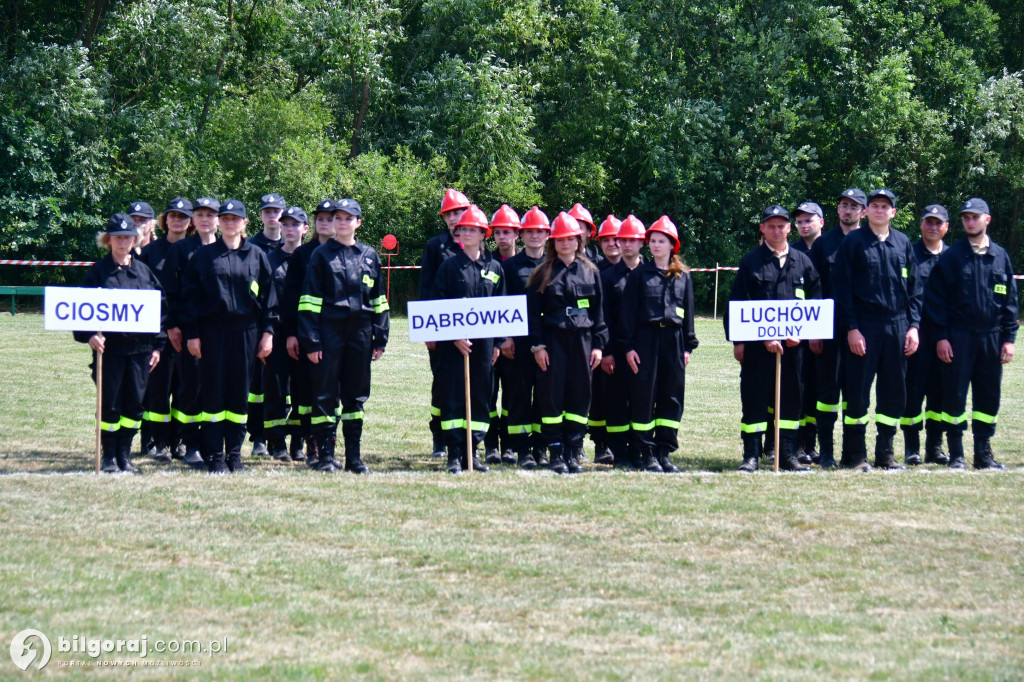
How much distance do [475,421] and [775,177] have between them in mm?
30522

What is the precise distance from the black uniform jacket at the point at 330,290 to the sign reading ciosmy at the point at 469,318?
0.39 m

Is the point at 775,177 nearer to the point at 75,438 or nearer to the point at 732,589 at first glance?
the point at 75,438

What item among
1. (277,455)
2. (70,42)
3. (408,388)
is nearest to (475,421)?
(277,455)

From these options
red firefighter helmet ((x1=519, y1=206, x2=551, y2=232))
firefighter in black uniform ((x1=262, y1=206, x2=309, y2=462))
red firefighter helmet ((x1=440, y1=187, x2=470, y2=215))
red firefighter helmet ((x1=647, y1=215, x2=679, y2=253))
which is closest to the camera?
red firefighter helmet ((x1=647, y1=215, x2=679, y2=253))

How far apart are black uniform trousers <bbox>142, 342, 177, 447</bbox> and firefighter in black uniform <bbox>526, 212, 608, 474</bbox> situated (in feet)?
10.7

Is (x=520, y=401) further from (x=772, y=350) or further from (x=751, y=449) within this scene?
(x=772, y=350)

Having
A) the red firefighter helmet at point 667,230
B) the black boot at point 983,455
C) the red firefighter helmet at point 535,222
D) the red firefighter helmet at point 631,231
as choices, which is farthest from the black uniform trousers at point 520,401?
the black boot at point 983,455

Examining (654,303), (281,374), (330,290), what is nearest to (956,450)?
(654,303)

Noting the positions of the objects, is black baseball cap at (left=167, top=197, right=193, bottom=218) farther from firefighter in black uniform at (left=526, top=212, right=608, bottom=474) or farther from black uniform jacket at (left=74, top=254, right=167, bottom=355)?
firefighter in black uniform at (left=526, top=212, right=608, bottom=474)

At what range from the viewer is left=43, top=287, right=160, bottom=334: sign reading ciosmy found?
34.4 feet

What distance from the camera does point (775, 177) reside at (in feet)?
131

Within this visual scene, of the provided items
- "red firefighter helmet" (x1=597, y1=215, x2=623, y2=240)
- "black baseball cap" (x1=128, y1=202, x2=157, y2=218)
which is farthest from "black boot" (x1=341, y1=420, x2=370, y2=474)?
"red firefighter helmet" (x1=597, y1=215, x2=623, y2=240)

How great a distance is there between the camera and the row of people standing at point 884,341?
11.4 metres

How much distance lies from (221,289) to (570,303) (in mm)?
2864
